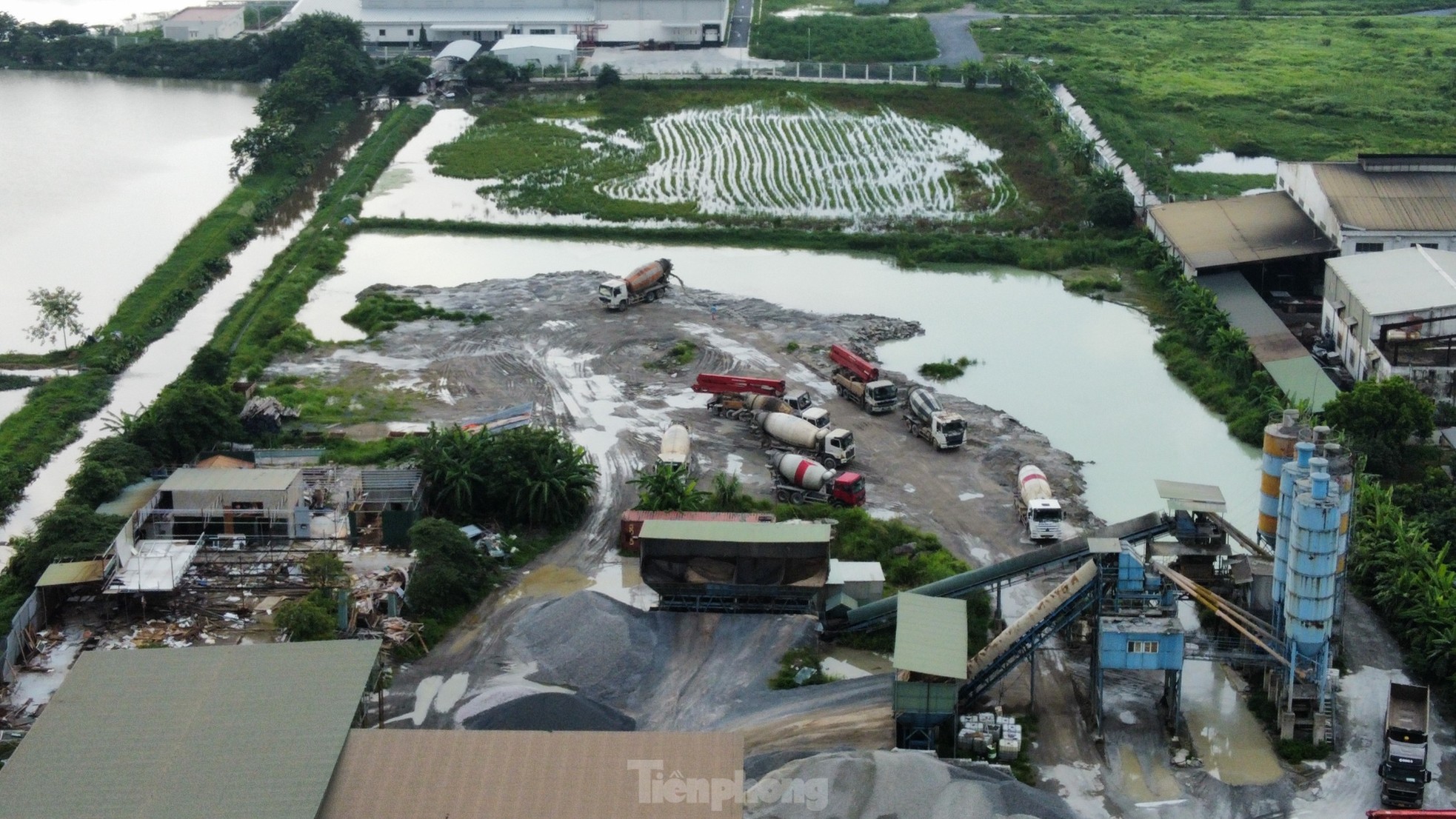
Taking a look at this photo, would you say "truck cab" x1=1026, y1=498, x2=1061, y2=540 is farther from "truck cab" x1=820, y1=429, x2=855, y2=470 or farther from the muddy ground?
"truck cab" x1=820, y1=429, x2=855, y2=470

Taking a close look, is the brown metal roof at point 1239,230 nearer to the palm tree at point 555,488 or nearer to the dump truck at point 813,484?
the dump truck at point 813,484

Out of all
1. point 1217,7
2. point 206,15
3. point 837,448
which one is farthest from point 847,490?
point 1217,7

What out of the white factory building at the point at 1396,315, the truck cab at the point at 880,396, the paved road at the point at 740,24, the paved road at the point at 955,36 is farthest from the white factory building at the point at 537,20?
the truck cab at the point at 880,396

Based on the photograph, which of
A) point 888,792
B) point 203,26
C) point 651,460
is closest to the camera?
point 888,792

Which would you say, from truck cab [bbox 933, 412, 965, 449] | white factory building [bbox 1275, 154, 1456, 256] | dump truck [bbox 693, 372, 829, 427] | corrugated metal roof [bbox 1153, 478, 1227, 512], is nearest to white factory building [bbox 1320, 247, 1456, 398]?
white factory building [bbox 1275, 154, 1456, 256]

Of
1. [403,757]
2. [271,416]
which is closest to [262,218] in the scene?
[271,416]

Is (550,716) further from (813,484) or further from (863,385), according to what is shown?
(863,385)
